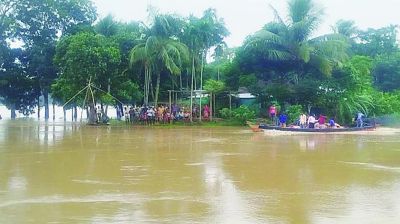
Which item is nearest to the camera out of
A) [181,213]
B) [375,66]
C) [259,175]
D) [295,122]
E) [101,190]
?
[181,213]

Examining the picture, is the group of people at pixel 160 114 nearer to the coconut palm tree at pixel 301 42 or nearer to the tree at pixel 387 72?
the coconut palm tree at pixel 301 42

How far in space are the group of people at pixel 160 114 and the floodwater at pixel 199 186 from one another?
1494cm

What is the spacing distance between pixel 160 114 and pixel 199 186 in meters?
21.0

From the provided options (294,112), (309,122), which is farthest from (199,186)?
(294,112)

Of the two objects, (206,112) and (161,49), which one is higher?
(161,49)

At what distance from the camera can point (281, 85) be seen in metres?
28.5

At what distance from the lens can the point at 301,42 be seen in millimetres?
28094

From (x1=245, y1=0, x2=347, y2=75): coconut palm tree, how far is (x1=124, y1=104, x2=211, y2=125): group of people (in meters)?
5.54

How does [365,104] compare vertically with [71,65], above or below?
below

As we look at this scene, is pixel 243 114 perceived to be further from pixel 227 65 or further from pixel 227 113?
pixel 227 65

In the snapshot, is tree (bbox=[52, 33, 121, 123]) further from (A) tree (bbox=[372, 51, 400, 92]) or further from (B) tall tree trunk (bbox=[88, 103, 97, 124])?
(A) tree (bbox=[372, 51, 400, 92])

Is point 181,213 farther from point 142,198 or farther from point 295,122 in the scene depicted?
point 295,122

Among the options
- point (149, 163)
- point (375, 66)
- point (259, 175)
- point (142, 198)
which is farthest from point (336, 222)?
point (375, 66)

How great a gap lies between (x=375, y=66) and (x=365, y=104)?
1173cm
